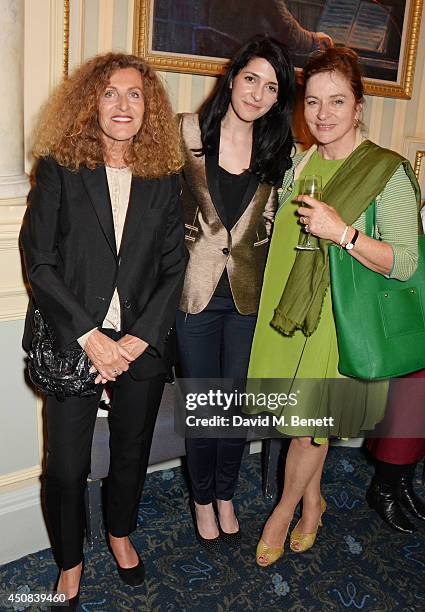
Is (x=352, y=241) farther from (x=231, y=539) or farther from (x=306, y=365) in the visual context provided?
(x=231, y=539)

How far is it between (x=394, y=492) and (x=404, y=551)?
1.08 ft

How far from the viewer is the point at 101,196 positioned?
208 centimetres

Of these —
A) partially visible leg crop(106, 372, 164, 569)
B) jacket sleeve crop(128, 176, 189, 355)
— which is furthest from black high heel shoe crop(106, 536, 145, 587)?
jacket sleeve crop(128, 176, 189, 355)

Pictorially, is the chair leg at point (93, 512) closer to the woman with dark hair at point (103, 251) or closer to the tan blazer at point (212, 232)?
the woman with dark hair at point (103, 251)

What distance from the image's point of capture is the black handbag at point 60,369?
6.91ft

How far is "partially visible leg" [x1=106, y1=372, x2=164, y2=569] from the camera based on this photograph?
2.29m

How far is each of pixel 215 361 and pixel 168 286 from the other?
481 mm

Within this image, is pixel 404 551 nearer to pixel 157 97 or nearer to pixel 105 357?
pixel 105 357

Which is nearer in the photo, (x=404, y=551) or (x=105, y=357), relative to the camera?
(x=105, y=357)

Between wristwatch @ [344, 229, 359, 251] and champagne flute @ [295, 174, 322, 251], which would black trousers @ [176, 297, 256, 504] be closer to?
champagne flute @ [295, 174, 322, 251]

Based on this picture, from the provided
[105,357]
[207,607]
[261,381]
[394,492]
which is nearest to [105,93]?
[105,357]

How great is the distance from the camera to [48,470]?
88.4 inches

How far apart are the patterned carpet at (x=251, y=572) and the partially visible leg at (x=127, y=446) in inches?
7.9

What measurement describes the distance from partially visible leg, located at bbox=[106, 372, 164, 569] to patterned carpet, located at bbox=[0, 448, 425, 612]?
0.66ft
